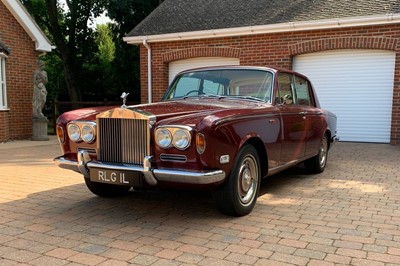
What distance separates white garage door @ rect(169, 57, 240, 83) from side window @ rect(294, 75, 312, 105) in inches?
240

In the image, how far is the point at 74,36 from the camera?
2248cm

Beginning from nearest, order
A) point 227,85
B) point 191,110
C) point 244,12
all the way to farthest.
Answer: point 191,110, point 227,85, point 244,12

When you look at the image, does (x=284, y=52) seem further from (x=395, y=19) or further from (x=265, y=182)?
(x=265, y=182)

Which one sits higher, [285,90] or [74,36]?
[74,36]

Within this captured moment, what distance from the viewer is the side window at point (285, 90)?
17.4ft

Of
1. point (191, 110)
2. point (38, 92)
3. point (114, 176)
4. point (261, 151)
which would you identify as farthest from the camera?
point (38, 92)

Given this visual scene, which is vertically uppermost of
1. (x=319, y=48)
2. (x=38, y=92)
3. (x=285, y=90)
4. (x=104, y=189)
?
(x=319, y=48)

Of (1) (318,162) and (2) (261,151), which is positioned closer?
(2) (261,151)

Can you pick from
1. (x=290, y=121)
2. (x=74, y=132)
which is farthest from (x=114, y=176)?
(x=290, y=121)

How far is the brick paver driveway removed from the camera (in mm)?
3281

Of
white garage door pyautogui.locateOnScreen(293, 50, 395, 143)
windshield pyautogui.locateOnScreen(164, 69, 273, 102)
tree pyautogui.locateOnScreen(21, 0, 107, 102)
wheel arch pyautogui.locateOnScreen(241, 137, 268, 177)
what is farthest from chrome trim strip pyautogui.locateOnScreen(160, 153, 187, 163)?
tree pyautogui.locateOnScreen(21, 0, 107, 102)

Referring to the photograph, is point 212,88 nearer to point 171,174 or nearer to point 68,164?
point 171,174

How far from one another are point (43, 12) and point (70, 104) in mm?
12547

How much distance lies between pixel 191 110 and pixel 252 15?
8.95 meters
